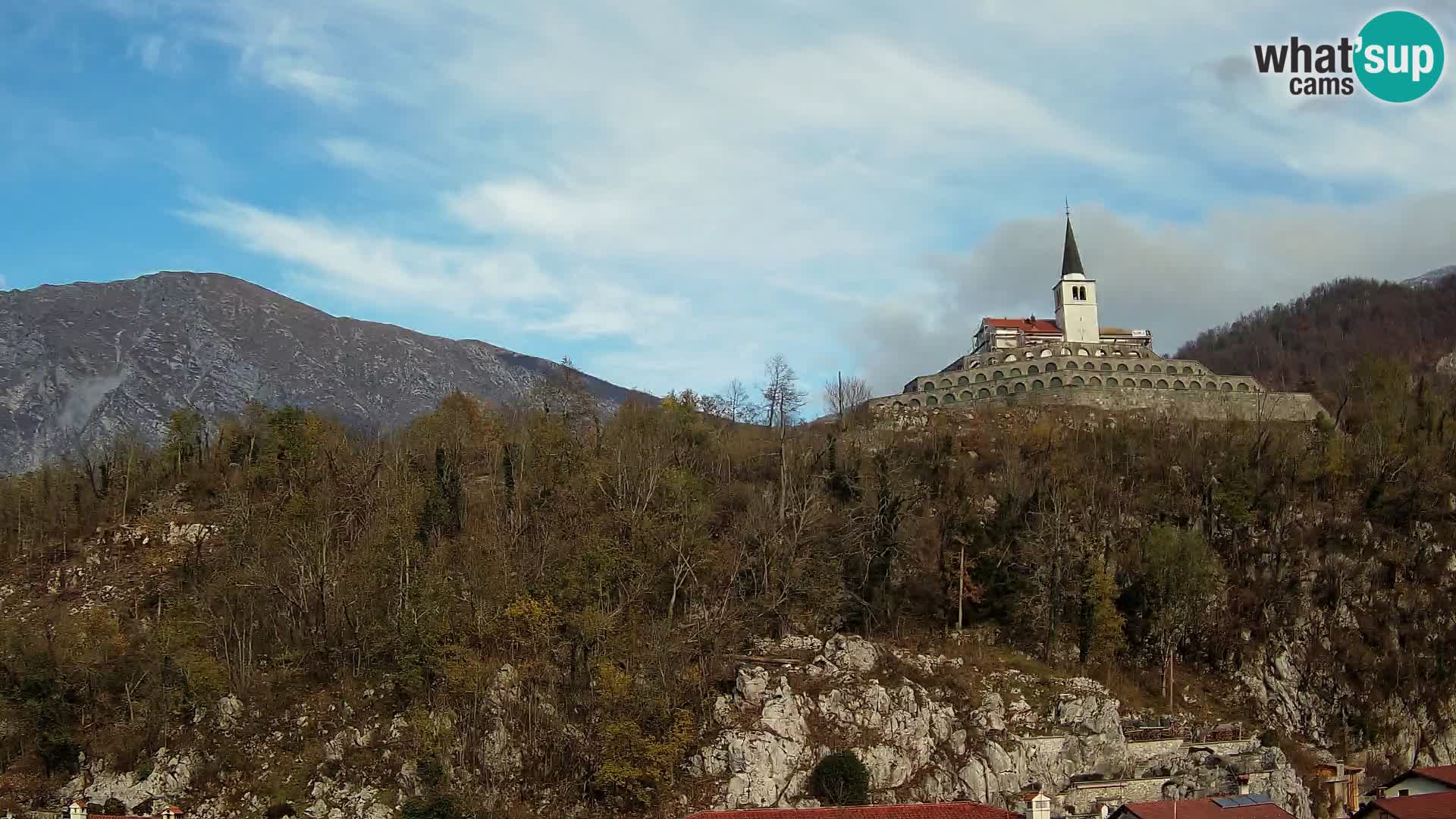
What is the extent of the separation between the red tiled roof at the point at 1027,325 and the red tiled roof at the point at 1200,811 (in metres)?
53.9

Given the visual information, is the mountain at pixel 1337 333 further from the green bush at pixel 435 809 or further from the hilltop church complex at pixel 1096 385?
the green bush at pixel 435 809

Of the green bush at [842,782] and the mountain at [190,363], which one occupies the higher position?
the mountain at [190,363]

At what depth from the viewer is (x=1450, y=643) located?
1923 inches

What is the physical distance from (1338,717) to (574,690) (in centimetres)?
3024

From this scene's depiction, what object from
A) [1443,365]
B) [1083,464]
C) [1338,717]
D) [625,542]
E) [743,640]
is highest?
[1443,365]

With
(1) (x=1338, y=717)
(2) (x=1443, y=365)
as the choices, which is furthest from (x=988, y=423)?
(2) (x=1443, y=365)

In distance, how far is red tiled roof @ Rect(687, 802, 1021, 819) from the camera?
3609 cm

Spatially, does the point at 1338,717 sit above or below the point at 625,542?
below

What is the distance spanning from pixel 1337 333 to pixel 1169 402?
250 ft

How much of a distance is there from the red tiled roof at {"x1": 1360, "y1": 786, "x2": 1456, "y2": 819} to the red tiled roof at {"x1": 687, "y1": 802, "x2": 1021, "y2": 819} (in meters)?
10.6

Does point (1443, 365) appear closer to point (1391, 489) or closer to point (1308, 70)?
point (1391, 489)

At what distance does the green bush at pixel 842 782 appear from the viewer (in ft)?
132

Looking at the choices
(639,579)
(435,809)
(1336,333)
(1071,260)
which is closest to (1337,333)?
(1336,333)

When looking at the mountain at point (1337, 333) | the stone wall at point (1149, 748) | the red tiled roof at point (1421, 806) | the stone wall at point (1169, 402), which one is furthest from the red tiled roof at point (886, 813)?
the mountain at point (1337, 333)
